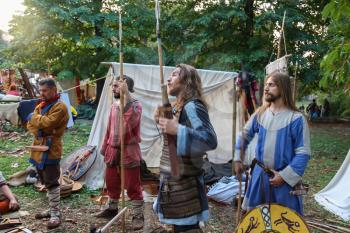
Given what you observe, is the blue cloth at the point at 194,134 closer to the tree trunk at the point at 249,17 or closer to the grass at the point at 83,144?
the grass at the point at 83,144

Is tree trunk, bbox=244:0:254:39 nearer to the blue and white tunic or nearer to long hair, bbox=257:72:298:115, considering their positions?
long hair, bbox=257:72:298:115

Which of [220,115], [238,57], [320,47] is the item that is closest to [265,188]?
[220,115]

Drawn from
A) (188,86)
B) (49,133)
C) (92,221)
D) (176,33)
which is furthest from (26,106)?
(176,33)

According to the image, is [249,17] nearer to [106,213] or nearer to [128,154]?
[128,154]

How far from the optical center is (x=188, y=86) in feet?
7.98

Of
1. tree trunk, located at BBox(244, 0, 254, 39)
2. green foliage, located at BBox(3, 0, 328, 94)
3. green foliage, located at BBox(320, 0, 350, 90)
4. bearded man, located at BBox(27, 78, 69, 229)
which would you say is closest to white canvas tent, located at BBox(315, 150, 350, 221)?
green foliage, located at BBox(320, 0, 350, 90)

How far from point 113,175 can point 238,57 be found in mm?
7696

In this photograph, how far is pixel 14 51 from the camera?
13.6 meters

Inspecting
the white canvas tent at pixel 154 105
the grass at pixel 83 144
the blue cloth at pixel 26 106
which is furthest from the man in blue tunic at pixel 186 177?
the blue cloth at pixel 26 106

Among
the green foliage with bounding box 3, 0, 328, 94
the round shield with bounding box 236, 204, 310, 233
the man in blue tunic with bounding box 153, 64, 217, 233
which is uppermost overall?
the green foliage with bounding box 3, 0, 328, 94

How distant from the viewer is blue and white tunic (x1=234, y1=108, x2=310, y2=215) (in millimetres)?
2660

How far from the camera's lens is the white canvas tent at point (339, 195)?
5.15 meters

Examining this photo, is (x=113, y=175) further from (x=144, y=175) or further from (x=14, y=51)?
(x=14, y=51)

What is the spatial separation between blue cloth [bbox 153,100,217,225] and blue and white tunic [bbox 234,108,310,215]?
604 millimetres
